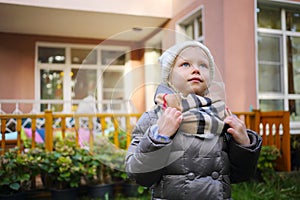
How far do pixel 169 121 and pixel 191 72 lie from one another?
15 centimetres

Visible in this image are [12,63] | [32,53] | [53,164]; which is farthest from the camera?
[32,53]

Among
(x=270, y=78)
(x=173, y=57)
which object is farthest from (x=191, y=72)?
(x=270, y=78)

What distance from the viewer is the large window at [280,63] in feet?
10.4

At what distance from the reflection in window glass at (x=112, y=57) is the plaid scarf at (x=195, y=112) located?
1.16 ft

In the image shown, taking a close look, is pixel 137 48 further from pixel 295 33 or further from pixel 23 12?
pixel 23 12

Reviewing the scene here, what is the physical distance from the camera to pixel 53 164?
8.54 feet

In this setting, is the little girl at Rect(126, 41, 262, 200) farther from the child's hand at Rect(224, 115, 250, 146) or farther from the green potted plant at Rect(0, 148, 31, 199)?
the green potted plant at Rect(0, 148, 31, 199)

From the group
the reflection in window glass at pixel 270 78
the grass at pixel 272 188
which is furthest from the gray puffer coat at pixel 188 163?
the reflection in window glass at pixel 270 78

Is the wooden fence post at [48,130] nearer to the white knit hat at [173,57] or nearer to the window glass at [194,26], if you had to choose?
the window glass at [194,26]

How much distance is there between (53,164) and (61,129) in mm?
517

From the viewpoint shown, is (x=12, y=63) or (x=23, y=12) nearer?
(x=23, y=12)

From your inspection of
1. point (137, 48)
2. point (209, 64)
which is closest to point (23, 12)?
point (137, 48)

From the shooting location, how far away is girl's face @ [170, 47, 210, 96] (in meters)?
0.80

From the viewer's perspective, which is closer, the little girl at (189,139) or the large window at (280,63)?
the little girl at (189,139)
